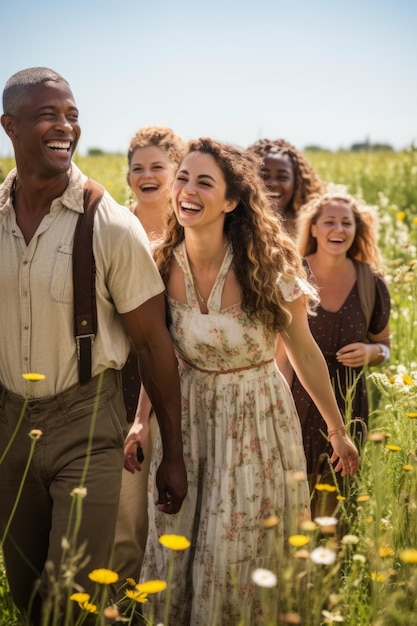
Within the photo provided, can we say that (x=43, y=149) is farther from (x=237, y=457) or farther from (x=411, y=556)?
(x=411, y=556)

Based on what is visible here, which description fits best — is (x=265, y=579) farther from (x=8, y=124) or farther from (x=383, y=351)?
(x=383, y=351)

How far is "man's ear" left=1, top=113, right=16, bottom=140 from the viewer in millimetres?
3211

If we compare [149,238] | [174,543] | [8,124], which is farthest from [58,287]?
Result: [149,238]

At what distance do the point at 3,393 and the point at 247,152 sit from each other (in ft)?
5.23

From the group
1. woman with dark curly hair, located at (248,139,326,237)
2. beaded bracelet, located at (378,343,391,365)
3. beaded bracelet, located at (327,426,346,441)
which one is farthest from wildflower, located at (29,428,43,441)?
woman with dark curly hair, located at (248,139,326,237)

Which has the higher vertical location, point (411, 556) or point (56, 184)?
point (56, 184)

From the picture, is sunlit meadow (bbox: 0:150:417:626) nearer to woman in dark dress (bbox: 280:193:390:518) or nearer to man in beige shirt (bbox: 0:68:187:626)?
woman in dark dress (bbox: 280:193:390:518)

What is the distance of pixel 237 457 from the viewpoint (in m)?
3.46

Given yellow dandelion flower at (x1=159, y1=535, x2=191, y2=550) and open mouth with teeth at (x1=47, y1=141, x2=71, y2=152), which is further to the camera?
open mouth with teeth at (x1=47, y1=141, x2=71, y2=152)

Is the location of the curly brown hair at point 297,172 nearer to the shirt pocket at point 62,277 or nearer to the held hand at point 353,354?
the held hand at point 353,354

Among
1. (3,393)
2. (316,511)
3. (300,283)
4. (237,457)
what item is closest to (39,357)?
(3,393)

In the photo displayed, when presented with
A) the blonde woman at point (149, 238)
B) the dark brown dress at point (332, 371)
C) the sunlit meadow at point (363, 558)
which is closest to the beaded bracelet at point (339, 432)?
the sunlit meadow at point (363, 558)

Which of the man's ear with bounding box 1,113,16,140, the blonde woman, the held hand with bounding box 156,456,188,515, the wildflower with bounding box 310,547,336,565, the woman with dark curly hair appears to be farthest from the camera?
the woman with dark curly hair

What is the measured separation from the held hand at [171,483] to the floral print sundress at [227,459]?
143mm
